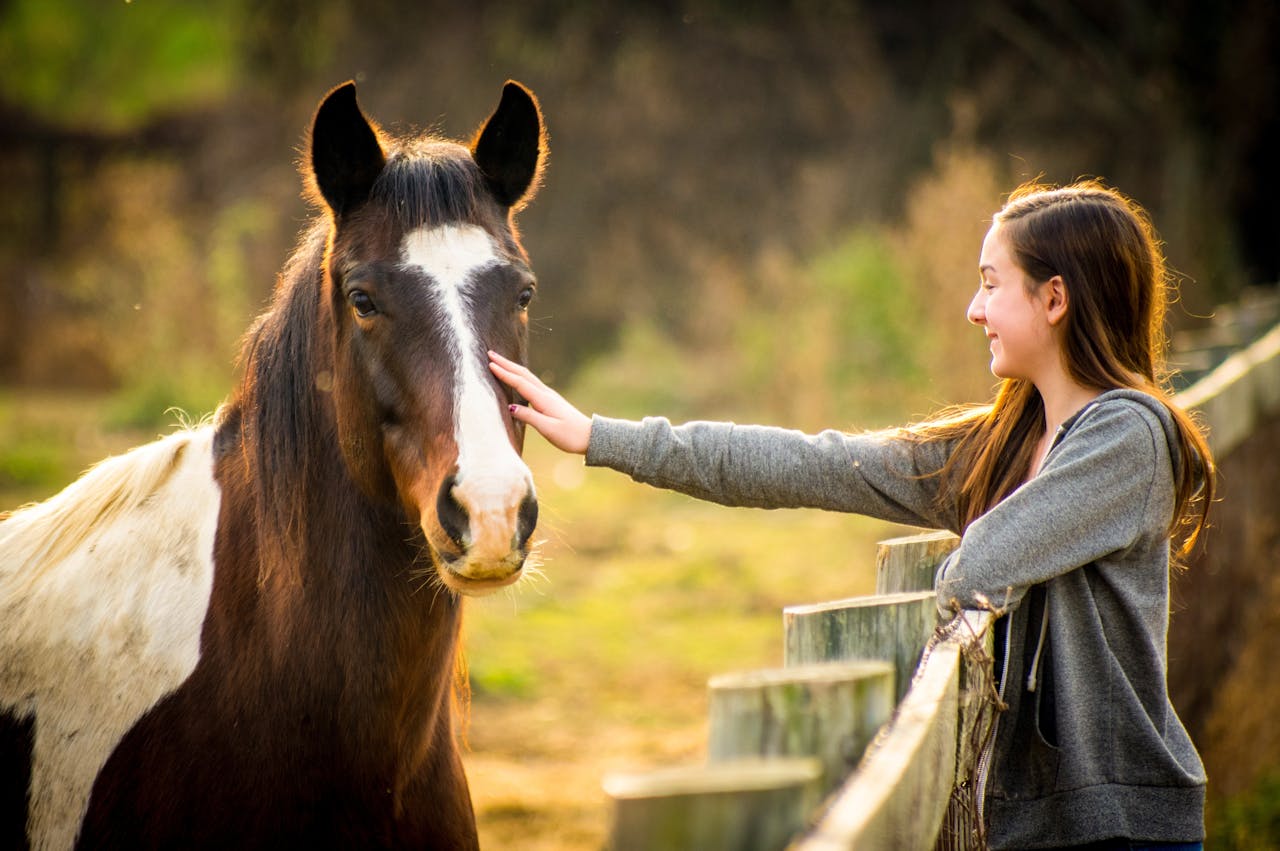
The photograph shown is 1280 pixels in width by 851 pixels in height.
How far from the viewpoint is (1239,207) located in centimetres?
1124

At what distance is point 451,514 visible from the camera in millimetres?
1964

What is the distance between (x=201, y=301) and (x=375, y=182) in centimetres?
1288

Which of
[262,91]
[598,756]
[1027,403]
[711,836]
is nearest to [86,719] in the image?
[711,836]

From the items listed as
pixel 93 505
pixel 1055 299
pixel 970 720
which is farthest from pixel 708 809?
pixel 93 505

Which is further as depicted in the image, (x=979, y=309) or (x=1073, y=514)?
(x=979, y=309)

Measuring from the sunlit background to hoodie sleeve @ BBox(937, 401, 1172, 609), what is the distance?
325 centimetres

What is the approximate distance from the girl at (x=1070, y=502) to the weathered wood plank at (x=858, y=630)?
3.7 inches

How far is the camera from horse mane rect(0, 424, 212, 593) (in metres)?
2.66

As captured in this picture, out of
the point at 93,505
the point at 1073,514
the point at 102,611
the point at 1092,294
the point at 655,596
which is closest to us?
the point at 1073,514

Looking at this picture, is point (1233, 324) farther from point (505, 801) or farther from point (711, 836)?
point (711, 836)

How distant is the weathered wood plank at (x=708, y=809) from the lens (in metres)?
1.04

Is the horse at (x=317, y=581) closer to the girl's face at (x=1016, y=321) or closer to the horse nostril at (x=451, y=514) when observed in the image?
the horse nostril at (x=451, y=514)

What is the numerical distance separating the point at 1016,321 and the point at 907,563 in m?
0.52

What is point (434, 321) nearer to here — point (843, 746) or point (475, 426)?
point (475, 426)
